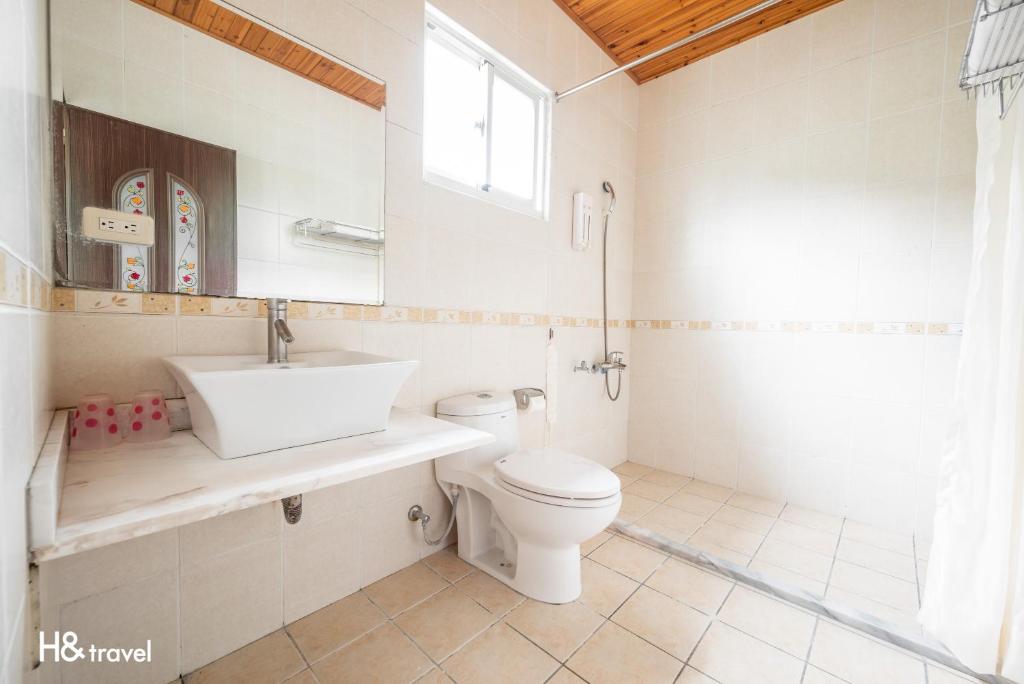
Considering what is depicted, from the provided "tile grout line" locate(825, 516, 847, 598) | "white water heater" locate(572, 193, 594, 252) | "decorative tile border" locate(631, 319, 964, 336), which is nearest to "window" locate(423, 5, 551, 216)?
"white water heater" locate(572, 193, 594, 252)

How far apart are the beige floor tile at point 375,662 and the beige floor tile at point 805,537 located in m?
1.66

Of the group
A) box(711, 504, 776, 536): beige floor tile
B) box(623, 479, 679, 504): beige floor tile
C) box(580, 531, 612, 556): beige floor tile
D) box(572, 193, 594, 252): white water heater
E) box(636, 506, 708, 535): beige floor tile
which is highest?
box(572, 193, 594, 252): white water heater

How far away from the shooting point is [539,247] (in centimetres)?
216

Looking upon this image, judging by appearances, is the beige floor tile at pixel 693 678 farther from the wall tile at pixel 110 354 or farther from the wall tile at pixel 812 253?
the wall tile at pixel 110 354

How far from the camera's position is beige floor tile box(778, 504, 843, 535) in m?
2.06

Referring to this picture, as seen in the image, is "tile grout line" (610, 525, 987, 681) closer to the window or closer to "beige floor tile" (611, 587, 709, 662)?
"beige floor tile" (611, 587, 709, 662)

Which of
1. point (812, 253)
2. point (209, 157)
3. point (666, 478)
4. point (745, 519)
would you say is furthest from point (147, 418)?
point (812, 253)

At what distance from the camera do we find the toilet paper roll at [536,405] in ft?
6.50

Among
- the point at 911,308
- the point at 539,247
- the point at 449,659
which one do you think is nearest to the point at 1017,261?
the point at 911,308

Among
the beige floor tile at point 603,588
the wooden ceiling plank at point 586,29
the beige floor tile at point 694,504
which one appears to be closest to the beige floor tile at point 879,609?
the beige floor tile at point 694,504

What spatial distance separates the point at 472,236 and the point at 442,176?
278 millimetres

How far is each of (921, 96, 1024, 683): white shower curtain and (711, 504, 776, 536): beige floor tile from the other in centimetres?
75

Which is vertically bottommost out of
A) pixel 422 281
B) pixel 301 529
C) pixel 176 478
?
pixel 301 529

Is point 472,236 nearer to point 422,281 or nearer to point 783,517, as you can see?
point 422,281
